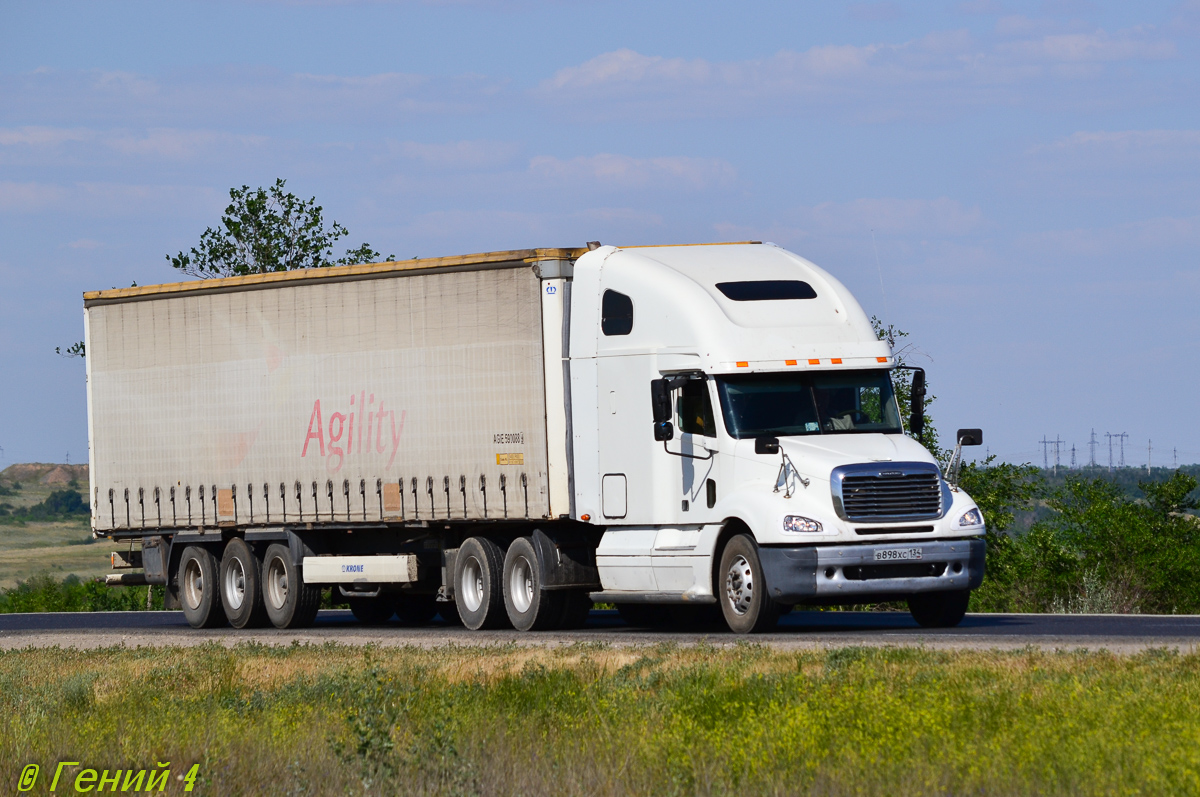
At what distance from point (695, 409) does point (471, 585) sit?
4318mm

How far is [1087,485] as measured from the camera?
32.1 metres

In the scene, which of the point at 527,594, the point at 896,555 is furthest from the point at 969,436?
the point at 527,594

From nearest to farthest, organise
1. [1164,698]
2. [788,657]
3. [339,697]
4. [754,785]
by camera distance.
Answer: [754,785]
[1164,698]
[339,697]
[788,657]

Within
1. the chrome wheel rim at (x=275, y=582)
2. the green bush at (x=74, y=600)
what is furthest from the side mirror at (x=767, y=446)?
the green bush at (x=74, y=600)

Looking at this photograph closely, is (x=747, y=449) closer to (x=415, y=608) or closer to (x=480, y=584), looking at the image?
(x=480, y=584)

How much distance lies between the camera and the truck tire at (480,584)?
22000mm

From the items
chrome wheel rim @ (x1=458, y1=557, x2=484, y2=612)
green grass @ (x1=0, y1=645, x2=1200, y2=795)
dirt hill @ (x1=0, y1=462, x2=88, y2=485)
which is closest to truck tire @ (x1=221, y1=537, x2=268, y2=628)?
chrome wheel rim @ (x1=458, y1=557, x2=484, y2=612)

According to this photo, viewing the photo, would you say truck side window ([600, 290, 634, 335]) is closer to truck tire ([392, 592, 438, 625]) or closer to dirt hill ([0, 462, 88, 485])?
truck tire ([392, 592, 438, 625])

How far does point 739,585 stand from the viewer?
19.2 meters

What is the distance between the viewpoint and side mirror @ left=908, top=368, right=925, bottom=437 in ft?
67.0

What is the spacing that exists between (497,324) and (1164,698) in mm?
12047

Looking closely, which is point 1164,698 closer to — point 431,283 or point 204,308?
point 431,283

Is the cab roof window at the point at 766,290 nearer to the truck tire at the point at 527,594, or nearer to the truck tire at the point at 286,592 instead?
the truck tire at the point at 527,594

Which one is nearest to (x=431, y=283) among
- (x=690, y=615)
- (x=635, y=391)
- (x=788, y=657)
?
(x=635, y=391)
